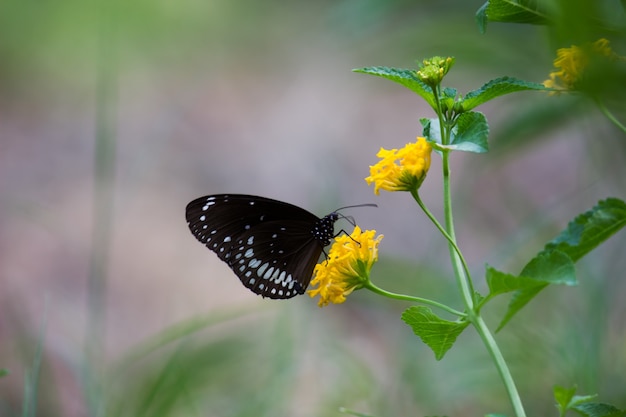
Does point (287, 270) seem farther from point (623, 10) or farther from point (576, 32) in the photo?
point (576, 32)

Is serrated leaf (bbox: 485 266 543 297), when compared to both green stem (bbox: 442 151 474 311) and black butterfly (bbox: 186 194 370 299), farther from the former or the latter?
black butterfly (bbox: 186 194 370 299)

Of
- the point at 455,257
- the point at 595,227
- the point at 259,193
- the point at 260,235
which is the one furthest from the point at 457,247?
the point at 259,193

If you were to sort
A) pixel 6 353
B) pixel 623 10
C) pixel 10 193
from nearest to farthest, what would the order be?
1. pixel 623 10
2. pixel 6 353
3. pixel 10 193

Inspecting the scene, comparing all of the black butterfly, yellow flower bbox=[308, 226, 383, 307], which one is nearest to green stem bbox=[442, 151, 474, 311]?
yellow flower bbox=[308, 226, 383, 307]

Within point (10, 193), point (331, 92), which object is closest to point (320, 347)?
point (10, 193)

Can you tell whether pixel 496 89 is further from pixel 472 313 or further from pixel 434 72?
pixel 472 313

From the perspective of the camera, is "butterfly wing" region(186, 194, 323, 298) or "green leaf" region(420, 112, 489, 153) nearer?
"green leaf" region(420, 112, 489, 153)
